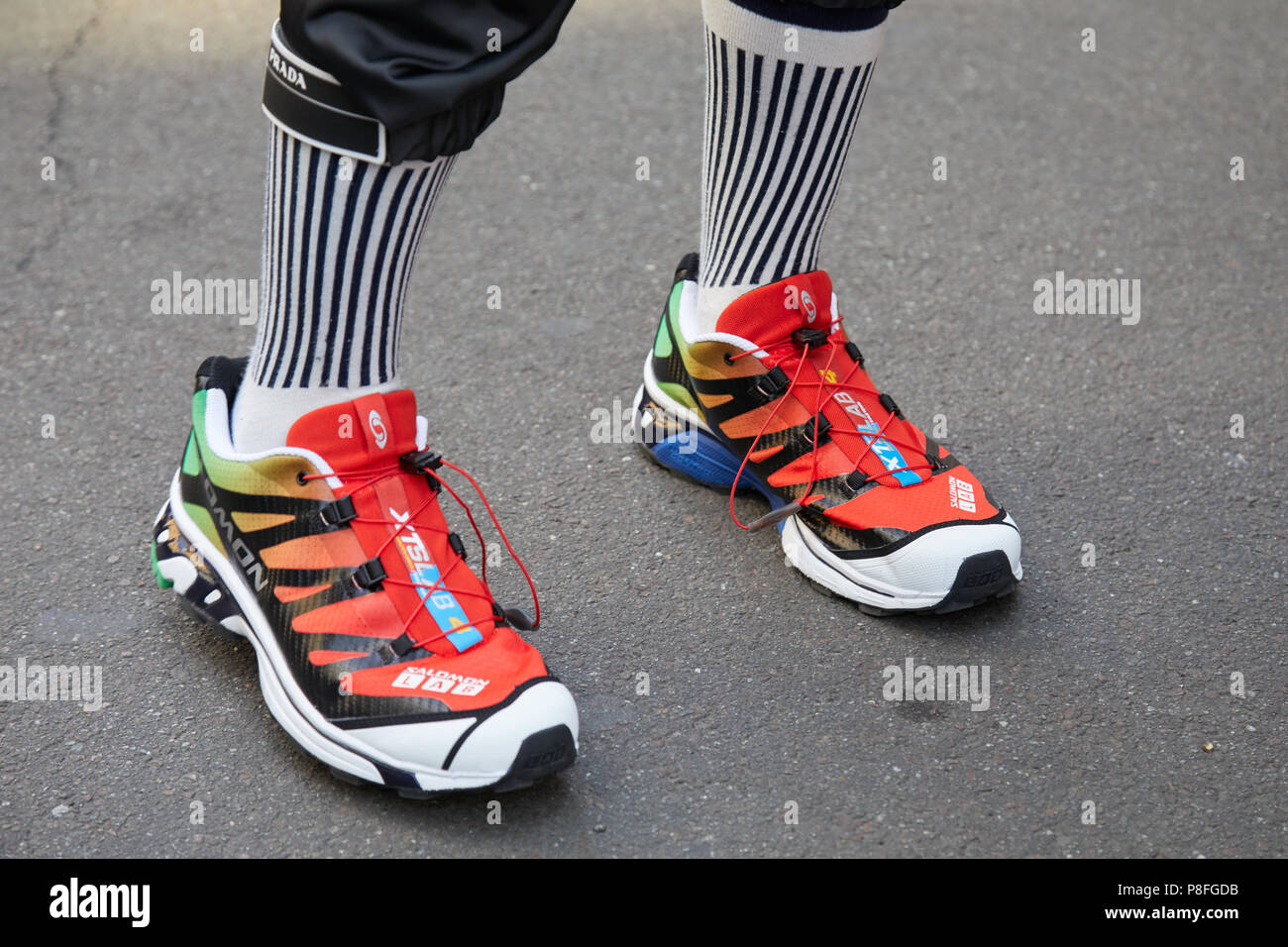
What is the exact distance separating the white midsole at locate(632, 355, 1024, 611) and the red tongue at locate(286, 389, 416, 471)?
20.3 inches

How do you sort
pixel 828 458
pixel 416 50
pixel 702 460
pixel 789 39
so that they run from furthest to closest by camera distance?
pixel 702 460, pixel 828 458, pixel 789 39, pixel 416 50

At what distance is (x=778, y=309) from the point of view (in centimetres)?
155

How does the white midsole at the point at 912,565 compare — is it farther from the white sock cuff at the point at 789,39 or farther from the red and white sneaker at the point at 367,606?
the white sock cuff at the point at 789,39

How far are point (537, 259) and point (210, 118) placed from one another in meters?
0.84

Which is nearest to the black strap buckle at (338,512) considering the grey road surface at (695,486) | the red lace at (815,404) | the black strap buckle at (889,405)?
the grey road surface at (695,486)

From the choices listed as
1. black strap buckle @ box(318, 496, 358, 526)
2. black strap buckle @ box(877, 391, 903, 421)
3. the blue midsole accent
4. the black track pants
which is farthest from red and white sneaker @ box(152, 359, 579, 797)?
black strap buckle @ box(877, 391, 903, 421)

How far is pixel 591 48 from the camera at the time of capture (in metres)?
2.95

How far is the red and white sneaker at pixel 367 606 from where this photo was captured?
1.20 metres

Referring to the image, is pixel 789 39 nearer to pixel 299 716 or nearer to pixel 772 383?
pixel 772 383

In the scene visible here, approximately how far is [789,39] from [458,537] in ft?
2.12

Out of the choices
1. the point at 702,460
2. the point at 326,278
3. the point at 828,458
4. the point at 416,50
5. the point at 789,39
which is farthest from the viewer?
the point at 702,460

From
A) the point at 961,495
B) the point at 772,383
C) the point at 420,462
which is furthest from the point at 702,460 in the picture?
the point at 420,462

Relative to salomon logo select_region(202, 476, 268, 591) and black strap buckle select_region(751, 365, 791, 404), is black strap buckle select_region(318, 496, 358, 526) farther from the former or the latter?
black strap buckle select_region(751, 365, 791, 404)

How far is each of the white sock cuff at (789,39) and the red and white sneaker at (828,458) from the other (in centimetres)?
26
